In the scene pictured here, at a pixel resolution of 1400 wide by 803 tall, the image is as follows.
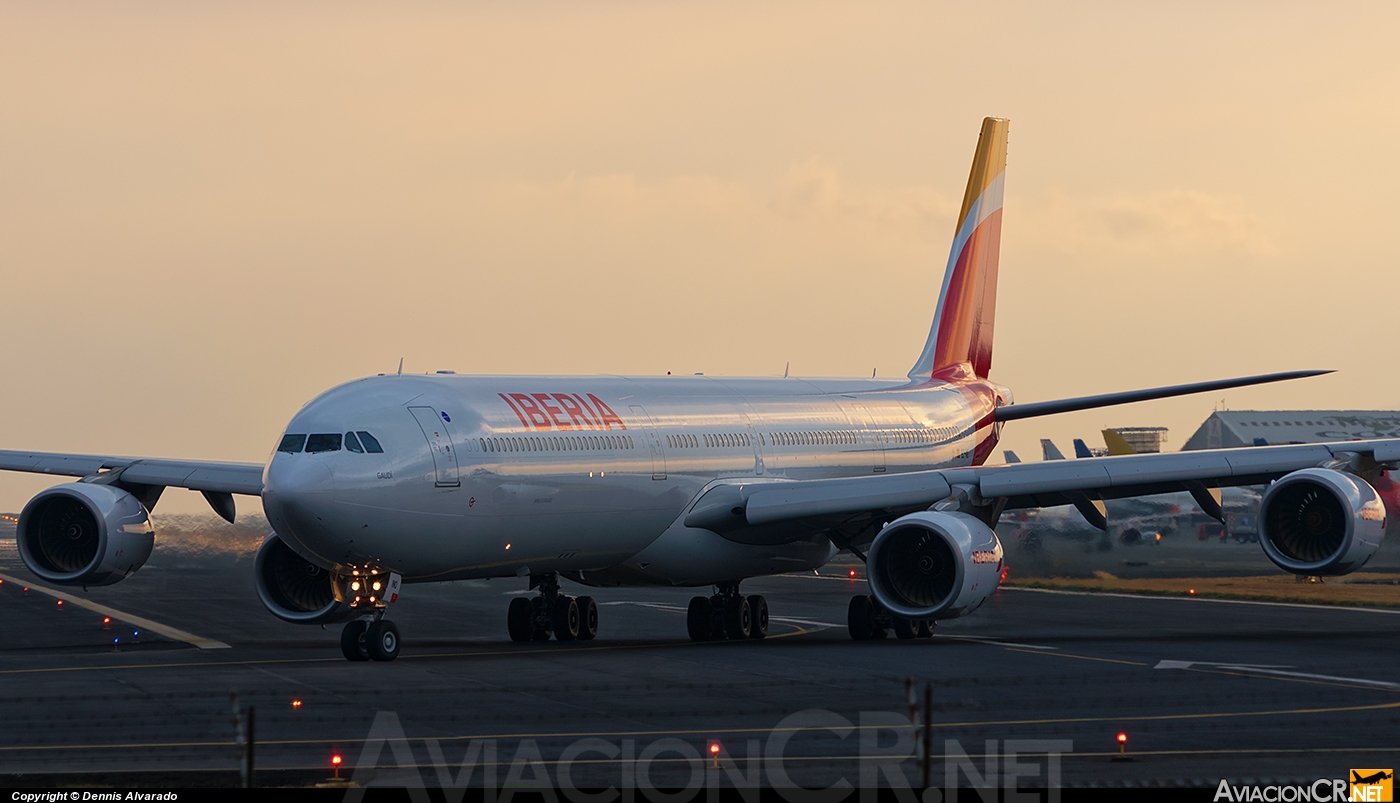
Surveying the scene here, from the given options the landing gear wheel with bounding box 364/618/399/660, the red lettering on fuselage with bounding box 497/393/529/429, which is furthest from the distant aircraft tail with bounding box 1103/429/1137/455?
A: the landing gear wheel with bounding box 364/618/399/660

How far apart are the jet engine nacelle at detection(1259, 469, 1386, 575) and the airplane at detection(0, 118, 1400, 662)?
41mm

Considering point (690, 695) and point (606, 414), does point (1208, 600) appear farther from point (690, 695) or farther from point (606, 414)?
point (690, 695)

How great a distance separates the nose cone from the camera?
22.3 m

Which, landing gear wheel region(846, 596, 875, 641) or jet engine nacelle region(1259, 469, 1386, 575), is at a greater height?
jet engine nacelle region(1259, 469, 1386, 575)

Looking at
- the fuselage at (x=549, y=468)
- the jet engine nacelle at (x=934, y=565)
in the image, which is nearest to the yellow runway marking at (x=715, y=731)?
the fuselage at (x=549, y=468)

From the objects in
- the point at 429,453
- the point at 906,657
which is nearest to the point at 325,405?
the point at 429,453

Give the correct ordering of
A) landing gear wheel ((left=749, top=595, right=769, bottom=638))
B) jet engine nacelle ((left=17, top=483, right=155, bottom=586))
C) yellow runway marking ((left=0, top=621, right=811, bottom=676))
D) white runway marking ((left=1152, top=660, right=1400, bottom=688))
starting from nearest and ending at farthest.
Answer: white runway marking ((left=1152, top=660, right=1400, bottom=688)), yellow runway marking ((left=0, top=621, right=811, bottom=676)), jet engine nacelle ((left=17, top=483, right=155, bottom=586)), landing gear wheel ((left=749, top=595, right=769, bottom=638))

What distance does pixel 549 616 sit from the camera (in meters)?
28.7

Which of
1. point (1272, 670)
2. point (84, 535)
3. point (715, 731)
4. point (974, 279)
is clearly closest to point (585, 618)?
point (84, 535)

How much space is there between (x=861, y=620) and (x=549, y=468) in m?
6.58

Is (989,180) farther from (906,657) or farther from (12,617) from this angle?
(12,617)

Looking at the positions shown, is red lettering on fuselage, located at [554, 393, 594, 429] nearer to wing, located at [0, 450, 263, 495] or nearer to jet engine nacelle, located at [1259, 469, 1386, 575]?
wing, located at [0, 450, 263, 495]

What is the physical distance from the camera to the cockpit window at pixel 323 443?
22875 millimetres

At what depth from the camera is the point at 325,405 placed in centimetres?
2372
